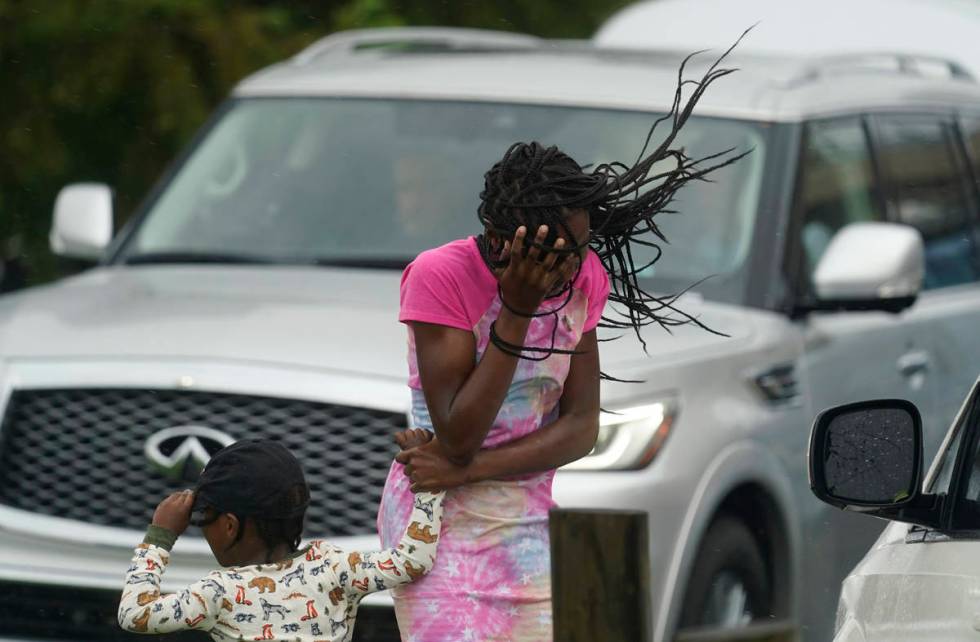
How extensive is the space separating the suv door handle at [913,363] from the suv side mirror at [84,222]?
2.70 meters

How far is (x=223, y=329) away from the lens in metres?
6.01

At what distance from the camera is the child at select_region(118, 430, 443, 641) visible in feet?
12.2

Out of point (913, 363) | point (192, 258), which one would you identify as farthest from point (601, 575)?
point (913, 363)

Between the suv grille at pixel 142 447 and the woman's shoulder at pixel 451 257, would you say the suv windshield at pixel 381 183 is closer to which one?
the suv grille at pixel 142 447

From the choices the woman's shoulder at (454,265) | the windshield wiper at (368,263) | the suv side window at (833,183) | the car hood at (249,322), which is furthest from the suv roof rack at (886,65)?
the woman's shoulder at (454,265)

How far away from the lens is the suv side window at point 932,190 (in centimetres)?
786

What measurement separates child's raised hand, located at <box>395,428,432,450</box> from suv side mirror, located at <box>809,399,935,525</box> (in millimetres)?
663

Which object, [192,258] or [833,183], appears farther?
[833,183]

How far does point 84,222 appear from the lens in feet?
24.3

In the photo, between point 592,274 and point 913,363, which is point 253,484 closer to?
point 592,274

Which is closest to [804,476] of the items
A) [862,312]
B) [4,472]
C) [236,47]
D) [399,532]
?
[862,312]

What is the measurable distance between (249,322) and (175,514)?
2.35 meters

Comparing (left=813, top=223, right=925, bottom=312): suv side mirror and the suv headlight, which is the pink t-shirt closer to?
the suv headlight

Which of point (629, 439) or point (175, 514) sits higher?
point (175, 514)
